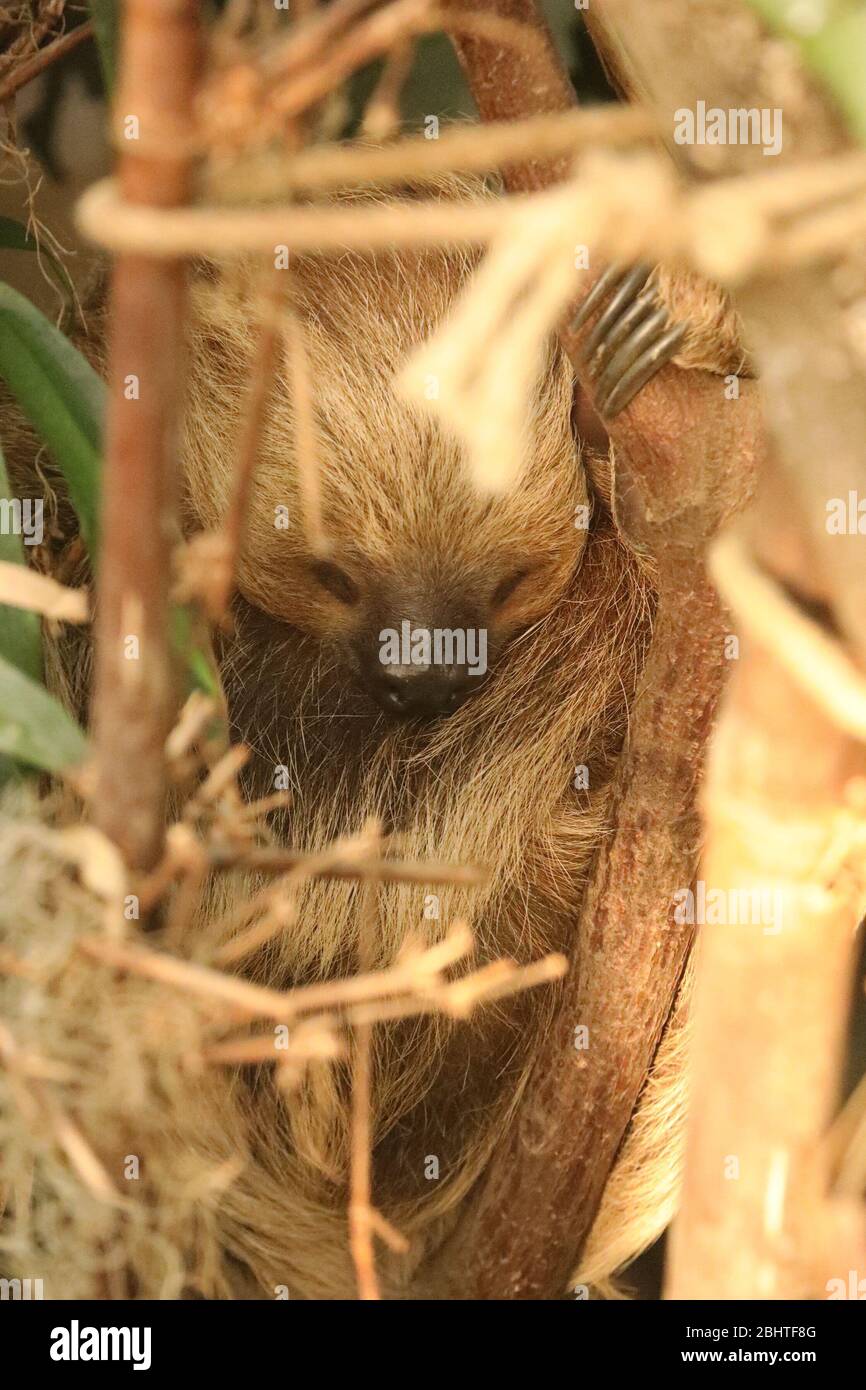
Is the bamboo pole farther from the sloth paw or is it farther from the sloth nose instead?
the sloth nose

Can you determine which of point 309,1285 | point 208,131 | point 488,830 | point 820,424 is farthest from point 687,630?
point 309,1285

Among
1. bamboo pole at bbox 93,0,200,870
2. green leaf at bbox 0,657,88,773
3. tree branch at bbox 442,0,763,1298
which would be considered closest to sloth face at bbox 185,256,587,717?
tree branch at bbox 442,0,763,1298

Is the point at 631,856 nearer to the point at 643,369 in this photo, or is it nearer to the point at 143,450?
the point at 643,369

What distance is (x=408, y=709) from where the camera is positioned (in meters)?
1.80

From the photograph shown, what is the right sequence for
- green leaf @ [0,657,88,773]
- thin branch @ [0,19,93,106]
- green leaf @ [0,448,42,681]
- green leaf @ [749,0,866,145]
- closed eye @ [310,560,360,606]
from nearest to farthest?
1. green leaf @ [749,0,866,145]
2. green leaf @ [0,657,88,773]
3. green leaf @ [0,448,42,681]
4. thin branch @ [0,19,93,106]
5. closed eye @ [310,560,360,606]

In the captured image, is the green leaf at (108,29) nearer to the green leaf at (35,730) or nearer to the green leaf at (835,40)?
the green leaf at (35,730)

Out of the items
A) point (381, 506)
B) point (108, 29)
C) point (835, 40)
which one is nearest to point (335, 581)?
point (381, 506)

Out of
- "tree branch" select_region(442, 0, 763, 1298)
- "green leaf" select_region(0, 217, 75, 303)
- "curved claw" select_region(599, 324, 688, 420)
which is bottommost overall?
"tree branch" select_region(442, 0, 763, 1298)

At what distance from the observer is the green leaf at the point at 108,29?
1.53 m

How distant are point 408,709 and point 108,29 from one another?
33.4 inches

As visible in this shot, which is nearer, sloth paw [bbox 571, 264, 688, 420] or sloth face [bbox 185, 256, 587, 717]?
sloth paw [bbox 571, 264, 688, 420]

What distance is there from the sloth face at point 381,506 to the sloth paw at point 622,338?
51cm

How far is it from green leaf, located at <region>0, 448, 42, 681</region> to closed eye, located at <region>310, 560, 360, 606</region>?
632mm

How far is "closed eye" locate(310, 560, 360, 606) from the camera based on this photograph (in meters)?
1.88
